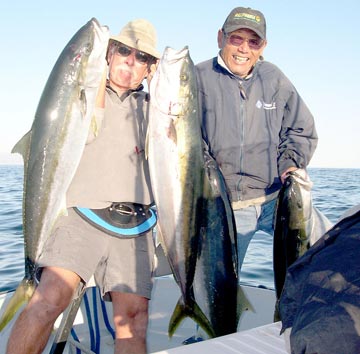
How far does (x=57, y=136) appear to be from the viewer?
3141 mm

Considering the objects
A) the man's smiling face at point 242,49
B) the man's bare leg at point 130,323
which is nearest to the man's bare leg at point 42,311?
the man's bare leg at point 130,323

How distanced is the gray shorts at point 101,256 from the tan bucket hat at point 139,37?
1.27 meters

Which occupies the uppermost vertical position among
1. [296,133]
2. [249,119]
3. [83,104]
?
[83,104]

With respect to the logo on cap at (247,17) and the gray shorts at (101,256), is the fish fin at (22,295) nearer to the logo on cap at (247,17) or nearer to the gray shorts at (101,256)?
the gray shorts at (101,256)

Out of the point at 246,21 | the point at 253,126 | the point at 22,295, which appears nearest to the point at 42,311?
the point at 22,295

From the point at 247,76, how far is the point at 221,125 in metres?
0.50

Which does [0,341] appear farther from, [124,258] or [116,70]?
[116,70]

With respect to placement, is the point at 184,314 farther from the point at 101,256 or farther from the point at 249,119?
the point at 249,119

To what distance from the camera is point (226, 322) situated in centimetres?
354

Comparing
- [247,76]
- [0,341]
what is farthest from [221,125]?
[0,341]

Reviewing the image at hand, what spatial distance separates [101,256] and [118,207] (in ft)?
1.21

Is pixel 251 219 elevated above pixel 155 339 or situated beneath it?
elevated above

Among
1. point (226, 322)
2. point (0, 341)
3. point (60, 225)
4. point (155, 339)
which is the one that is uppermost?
point (60, 225)

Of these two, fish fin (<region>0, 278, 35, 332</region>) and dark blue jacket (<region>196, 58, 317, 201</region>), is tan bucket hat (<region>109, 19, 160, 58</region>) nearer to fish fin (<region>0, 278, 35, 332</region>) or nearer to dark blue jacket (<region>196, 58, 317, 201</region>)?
dark blue jacket (<region>196, 58, 317, 201</region>)
